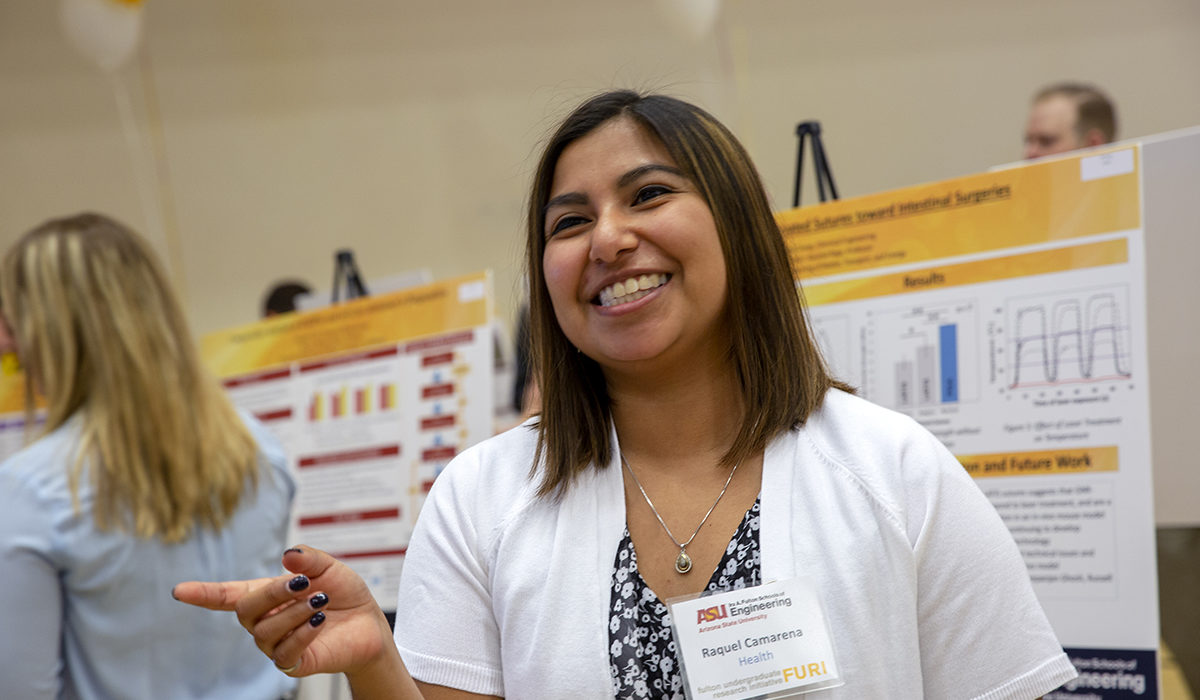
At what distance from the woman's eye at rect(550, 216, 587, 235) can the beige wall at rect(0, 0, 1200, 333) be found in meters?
4.50

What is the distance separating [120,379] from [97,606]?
47cm

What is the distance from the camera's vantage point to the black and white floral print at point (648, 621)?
1349 mm

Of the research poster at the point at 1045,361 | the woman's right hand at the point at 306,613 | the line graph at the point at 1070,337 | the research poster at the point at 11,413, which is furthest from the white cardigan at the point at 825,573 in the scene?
the research poster at the point at 11,413

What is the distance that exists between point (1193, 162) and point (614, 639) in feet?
6.60

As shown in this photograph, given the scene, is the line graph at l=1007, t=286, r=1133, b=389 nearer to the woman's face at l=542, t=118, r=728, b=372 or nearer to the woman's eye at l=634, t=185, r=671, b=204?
the woman's face at l=542, t=118, r=728, b=372

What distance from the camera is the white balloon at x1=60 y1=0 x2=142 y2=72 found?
554 cm

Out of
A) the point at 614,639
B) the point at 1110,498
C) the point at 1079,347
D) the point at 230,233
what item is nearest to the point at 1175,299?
the point at 1079,347

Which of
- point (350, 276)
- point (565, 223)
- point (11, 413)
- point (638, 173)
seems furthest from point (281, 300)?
point (638, 173)

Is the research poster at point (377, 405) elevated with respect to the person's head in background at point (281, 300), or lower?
lower

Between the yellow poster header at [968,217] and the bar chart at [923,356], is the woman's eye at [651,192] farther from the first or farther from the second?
the bar chart at [923,356]

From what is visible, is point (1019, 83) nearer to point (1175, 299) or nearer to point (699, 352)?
point (1175, 299)

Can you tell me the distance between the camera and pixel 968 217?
2479mm

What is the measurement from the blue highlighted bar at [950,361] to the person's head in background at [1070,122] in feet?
7.40

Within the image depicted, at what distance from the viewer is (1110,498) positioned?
2.26 meters
